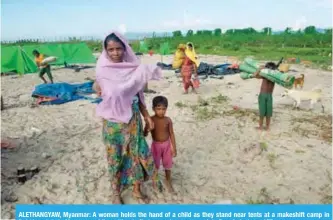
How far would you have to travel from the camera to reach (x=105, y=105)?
2.90m

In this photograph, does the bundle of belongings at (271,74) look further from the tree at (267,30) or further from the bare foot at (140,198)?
the tree at (267,30)

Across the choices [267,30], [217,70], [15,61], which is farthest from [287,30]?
[15,61]

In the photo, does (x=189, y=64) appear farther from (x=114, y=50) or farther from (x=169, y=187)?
(x=114, y=50)

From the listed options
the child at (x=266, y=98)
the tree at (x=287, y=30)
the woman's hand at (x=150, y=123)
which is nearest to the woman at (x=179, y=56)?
the child at (x=266, y=98)

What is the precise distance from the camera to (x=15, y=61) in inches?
505

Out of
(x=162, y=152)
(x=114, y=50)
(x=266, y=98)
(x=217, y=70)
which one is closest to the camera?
(x=114, y=50)

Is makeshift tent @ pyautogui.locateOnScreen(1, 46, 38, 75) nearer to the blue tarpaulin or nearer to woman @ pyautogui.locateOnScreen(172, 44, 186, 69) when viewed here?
the blue tarpaulin

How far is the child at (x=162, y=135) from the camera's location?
10.8ft

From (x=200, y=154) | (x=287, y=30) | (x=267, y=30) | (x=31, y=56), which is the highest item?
(x=267, y=30)

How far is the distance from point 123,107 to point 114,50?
1.58 ft

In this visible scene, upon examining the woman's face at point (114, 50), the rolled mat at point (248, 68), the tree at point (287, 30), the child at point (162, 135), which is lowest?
the child at point (162, 135)

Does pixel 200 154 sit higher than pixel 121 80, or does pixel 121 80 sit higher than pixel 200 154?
pixel 121 80

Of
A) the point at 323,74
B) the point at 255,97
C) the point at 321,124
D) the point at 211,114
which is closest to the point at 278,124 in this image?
the point at 321,124

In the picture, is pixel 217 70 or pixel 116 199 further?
pixel 217 70
